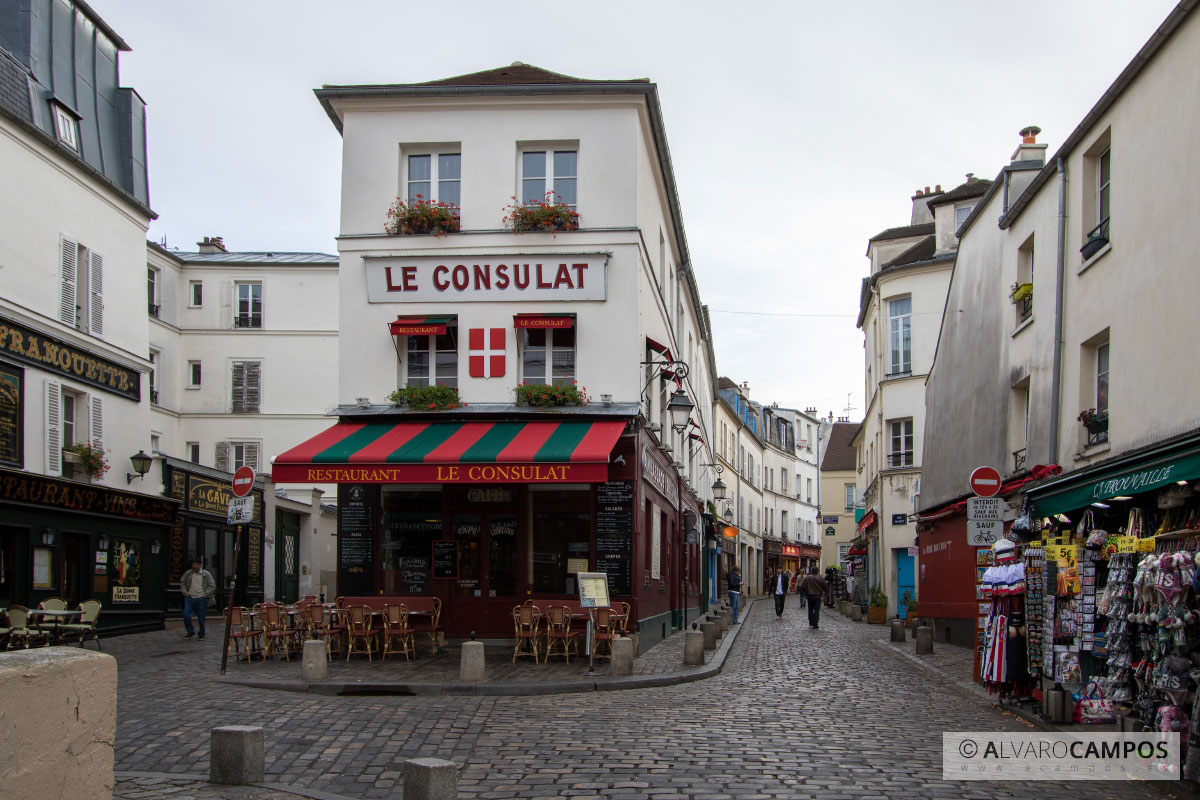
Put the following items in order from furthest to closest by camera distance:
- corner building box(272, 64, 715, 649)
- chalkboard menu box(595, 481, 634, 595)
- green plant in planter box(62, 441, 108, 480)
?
green plant in planter box(62, 441, 108, 480) < corner building box(272, 64, 715, 649) < chalkboard menu box(595, 481, 634, 595)

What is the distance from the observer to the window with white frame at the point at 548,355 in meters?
18.0

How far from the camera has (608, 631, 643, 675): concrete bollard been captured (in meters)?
14.2

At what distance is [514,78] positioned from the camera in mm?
19062

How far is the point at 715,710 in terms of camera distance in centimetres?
1168

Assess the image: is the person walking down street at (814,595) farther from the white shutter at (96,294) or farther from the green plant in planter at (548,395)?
the white shutter at (96,294)

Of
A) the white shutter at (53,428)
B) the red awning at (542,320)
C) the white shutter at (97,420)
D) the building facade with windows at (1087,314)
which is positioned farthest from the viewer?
the white shutter at (97,420)

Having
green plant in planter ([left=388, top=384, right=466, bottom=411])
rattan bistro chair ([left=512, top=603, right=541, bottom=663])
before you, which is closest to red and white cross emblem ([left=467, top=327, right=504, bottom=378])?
green plant in planter ([left=388, top=384, right=466, bottom=411])

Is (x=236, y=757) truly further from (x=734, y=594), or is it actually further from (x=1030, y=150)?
(x=734, y=594)

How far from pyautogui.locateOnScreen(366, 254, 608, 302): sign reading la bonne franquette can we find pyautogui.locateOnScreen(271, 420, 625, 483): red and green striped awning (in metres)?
2.45

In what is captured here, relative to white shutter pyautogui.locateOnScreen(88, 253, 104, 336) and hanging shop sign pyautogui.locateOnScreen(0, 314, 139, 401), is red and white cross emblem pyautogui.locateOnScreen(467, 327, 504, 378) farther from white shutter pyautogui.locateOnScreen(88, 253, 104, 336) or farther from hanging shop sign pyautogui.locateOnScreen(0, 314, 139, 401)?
white shutter pyautogui.locateOnScreen(88, 253, 104, 336)

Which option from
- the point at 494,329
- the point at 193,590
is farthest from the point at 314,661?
the point at 193,590

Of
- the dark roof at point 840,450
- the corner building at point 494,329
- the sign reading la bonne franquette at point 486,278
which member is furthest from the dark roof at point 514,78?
the dark roof at point 840,450

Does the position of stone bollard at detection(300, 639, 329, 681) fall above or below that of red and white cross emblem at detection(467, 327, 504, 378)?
below

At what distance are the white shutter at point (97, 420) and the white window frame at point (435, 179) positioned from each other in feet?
25.2
